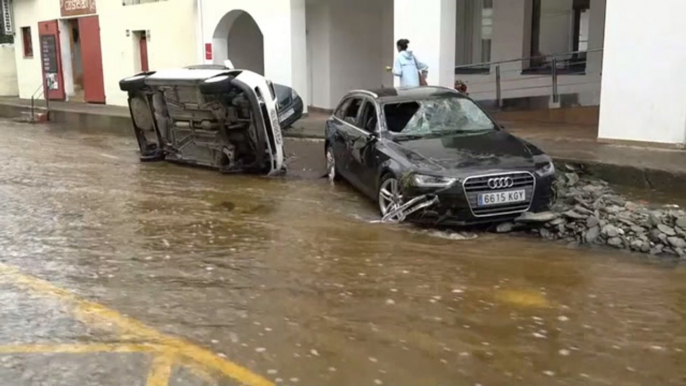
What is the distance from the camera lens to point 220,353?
475 cm

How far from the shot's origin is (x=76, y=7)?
26.3 meters

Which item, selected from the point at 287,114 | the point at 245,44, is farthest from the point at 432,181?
the point at 245,44

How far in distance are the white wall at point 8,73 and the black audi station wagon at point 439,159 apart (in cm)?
2681

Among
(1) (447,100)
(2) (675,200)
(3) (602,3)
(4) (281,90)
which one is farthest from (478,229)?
(3) (602,3)

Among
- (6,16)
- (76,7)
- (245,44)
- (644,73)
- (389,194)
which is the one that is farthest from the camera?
(6,16)

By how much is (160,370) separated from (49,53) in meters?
26.6

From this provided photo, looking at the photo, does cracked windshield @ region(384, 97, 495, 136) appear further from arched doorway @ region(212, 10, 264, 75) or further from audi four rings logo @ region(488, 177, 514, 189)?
arched doorway @ region(212, 10, 264, 75)

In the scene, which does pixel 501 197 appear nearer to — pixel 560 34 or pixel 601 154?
pixel 601 154

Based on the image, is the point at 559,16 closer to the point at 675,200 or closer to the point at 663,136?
the point at 663,136

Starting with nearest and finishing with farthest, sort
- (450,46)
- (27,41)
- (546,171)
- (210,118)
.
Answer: (546,171) → (210,118) → (450,46) → (27,41)

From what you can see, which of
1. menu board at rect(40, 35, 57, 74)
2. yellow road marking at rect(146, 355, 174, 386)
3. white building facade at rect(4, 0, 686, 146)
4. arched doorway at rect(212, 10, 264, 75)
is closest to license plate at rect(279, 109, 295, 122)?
white building facade at rect(4, 0, 686, 146)

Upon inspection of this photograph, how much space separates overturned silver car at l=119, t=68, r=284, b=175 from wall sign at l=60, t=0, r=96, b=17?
13.9 m

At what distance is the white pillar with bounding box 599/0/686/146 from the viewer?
36.0 feet

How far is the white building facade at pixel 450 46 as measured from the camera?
1135 cm
